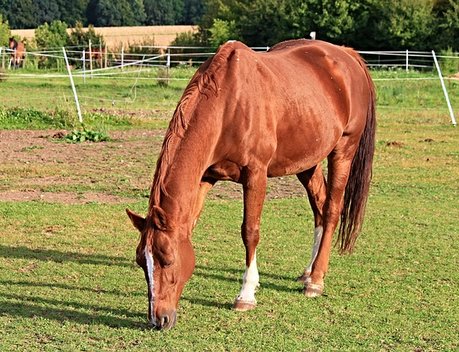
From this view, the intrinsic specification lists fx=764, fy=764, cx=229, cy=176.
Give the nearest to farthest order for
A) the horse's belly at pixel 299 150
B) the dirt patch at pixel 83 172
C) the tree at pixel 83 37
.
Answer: the horse's belly at pixel 299 150 < the dirt patch at pixel 83 172 < the tree at pixel 83 37

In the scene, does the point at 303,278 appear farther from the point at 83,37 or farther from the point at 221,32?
the point at 83,37

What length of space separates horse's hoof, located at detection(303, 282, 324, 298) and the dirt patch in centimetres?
399

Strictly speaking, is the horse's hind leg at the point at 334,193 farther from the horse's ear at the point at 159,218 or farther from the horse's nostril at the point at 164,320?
the horse's ear at the point at 159,218

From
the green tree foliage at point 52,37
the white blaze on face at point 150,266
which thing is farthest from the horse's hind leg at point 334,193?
the green tree foliage at point 52,37

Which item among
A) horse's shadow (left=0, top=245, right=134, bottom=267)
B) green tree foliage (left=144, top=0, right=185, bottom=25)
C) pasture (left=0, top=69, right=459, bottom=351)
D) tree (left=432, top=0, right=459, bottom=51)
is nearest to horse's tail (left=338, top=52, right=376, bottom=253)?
pasture (left=0, top=69, right=459, bottom=351)

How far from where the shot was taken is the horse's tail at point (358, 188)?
6383mm

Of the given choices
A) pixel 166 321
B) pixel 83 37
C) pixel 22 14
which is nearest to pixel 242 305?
pixel 166 321

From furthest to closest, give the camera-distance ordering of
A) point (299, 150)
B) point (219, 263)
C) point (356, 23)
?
point (356, 23) < point (219, 263) < point (299, 150)

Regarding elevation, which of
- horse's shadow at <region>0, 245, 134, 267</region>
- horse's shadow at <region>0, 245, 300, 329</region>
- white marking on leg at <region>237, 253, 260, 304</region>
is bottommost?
horse's shadow at <region>0, 245, 134, 267</region>

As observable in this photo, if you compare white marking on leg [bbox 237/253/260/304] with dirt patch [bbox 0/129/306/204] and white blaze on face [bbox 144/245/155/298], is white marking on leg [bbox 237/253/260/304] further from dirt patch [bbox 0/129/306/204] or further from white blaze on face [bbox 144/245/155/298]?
dirt patch [bbox 0/129/306/204]

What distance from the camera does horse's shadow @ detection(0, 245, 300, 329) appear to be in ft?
16.4

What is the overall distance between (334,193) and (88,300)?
211cm

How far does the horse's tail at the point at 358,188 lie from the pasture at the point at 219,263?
29 cm

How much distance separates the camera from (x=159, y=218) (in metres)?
4.34
